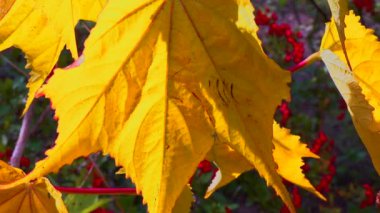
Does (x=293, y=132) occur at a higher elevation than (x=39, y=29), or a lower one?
lower

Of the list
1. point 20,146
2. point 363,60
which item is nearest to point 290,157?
point 363,60

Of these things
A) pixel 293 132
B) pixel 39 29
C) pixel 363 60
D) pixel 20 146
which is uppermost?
pixel 39 29

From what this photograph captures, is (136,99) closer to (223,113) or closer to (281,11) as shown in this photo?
(223,113)

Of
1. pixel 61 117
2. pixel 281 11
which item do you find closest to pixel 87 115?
pixel 61 117

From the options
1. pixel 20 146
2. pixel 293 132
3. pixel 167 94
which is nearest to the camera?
pixel 167 94

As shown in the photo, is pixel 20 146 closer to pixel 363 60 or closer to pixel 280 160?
pixel 280 160

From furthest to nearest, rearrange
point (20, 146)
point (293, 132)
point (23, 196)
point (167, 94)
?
point (293, 132)
point (20, 146)
point (23, 196)
point (167, 94)
